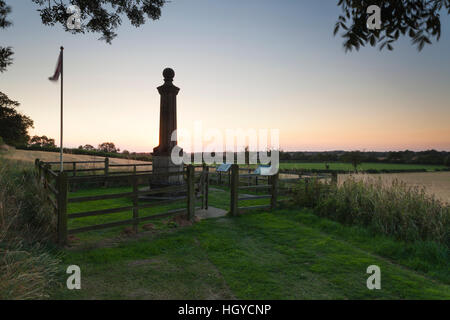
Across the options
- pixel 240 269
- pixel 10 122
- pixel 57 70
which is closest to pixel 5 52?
pixel 57 70

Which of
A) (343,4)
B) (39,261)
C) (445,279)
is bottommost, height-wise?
(445,279)

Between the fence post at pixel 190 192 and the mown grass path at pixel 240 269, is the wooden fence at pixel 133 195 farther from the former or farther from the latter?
the mown grass path at pixel 240 269

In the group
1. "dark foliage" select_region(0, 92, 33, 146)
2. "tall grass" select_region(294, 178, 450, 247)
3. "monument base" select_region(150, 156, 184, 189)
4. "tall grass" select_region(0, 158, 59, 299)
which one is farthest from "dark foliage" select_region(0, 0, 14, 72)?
"dark foliage" select_region(0, 92, 33, 146)

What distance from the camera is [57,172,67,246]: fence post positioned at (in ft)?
18.3

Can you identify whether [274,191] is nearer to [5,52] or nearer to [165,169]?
[165,169]

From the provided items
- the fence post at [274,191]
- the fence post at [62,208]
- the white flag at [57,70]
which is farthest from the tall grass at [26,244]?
the fence post at [274,191]

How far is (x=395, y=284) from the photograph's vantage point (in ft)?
13.3

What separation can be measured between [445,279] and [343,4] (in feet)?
15.3

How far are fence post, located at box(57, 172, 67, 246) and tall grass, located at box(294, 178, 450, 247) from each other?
711 centimetres

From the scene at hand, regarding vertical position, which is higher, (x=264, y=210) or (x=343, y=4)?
(x=343, y=4)

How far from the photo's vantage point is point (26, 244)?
4.72 metres
